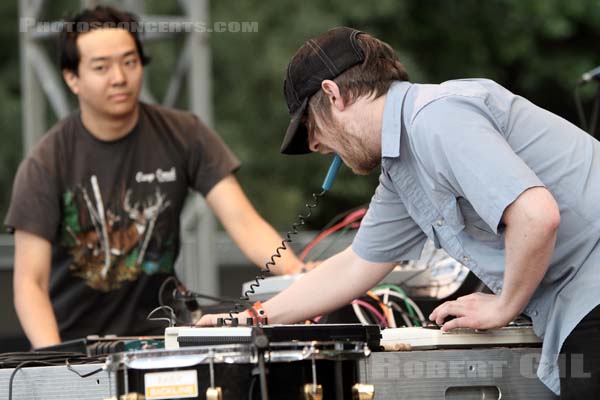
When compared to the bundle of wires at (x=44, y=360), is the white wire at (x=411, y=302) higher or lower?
higher

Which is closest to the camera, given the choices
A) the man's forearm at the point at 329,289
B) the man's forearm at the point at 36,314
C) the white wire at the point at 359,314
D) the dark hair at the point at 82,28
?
the man's forearm at the point at 329,289

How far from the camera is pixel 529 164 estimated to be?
258cm

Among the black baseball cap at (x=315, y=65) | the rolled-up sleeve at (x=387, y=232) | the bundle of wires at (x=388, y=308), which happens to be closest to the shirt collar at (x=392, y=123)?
the black baseball cap at (x=315, y=65)

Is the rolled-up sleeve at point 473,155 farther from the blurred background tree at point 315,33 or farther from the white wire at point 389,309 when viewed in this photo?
the blurred background tree at point 315,33

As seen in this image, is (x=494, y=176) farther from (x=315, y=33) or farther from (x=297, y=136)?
(x=315, y=33)

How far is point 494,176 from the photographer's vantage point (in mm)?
2387

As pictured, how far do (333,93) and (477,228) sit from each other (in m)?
0.46

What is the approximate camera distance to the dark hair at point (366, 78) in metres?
2.62

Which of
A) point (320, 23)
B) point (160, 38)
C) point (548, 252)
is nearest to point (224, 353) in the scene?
point (548, 252)

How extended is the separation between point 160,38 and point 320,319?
10.7ft

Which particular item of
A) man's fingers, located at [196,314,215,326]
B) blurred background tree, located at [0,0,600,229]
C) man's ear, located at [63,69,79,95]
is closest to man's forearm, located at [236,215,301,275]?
man's ear, located at [63,69,79,95]

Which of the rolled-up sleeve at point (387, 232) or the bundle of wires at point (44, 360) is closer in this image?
the bundle of wires at point (44, 360)

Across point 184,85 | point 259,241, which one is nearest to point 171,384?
point 259,241

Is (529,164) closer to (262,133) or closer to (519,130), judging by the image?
(519,130)
